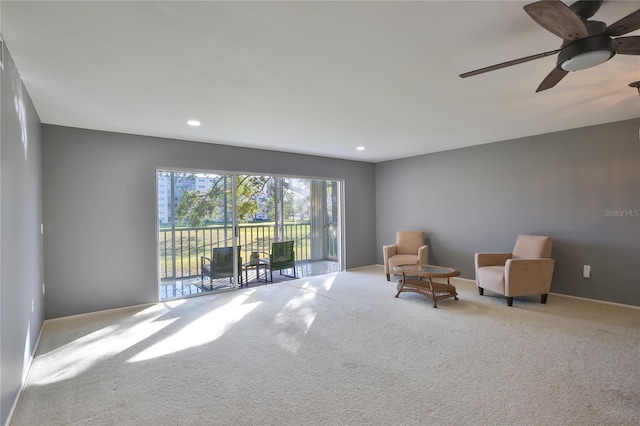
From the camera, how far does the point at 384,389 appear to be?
218 centimetres

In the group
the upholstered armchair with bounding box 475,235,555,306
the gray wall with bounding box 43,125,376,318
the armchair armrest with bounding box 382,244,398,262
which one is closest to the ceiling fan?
the upholstered armchair with bounding box 475,235,555,306

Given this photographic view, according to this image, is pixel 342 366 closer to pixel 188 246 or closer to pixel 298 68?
pixel 298 68

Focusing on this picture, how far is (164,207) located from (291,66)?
3.12 metres

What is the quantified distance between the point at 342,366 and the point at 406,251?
364 centimetres

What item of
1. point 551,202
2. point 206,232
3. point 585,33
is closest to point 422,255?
point 551,202

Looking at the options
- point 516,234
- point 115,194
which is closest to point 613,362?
point 516,234

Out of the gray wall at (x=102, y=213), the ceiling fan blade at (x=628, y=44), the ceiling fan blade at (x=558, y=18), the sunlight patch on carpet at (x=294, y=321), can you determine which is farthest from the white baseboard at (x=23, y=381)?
the ceiling fan blade at (x=628, y=44)

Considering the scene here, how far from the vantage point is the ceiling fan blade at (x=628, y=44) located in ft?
5.48

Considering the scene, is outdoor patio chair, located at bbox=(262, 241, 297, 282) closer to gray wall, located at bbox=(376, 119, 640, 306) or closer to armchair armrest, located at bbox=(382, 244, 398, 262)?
armchair armrest, located at bbox=(382, 244, 398, 262)

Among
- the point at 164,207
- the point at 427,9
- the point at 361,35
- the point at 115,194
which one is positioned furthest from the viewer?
the point at 164,207

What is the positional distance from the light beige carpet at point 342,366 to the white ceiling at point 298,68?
228 cm

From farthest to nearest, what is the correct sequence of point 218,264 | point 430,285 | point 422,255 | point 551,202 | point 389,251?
1. point 389,251
2. point 422,255
3. point 218,264
4. point 551,202
5. point 430,285

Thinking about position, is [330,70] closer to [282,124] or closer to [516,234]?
[282,124]

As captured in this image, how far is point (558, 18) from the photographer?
1486mm
